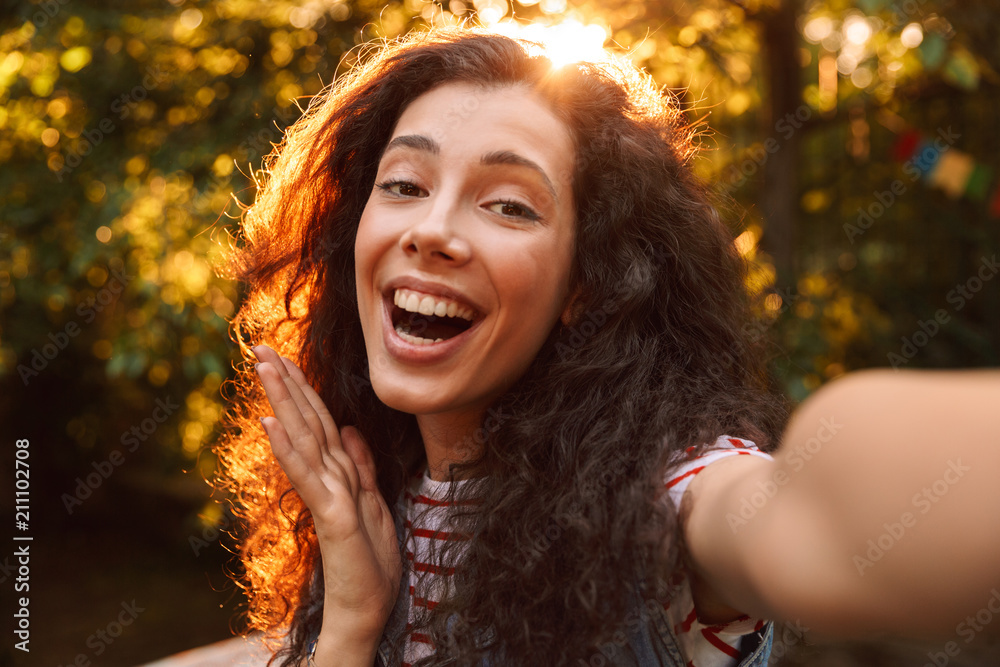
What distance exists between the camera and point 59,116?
10.4 ft

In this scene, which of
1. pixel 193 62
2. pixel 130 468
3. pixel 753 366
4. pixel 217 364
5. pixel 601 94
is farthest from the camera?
pixel 130 468

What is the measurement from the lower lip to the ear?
0.19 metres

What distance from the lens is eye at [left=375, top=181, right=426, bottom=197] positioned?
1.42 metres

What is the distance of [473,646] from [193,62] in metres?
2.64

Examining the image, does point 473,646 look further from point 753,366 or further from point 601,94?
point 601,94

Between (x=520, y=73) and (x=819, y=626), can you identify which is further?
(x=520, y=73)

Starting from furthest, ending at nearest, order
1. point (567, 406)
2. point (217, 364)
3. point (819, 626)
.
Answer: point (217, 364), point (567, 406), point (819, 626)

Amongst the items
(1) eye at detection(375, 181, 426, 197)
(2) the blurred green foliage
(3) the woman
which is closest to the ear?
(3) the woman

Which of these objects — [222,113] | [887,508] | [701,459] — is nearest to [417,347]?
[701,459]

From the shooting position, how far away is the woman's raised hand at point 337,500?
4.57ft

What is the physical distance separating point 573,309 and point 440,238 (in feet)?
0.99

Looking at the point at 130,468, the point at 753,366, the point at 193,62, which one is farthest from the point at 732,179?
the point at 130,468

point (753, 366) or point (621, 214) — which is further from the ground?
point (621, 214)

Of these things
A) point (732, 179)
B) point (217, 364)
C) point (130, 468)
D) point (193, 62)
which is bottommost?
point (130, 468)
